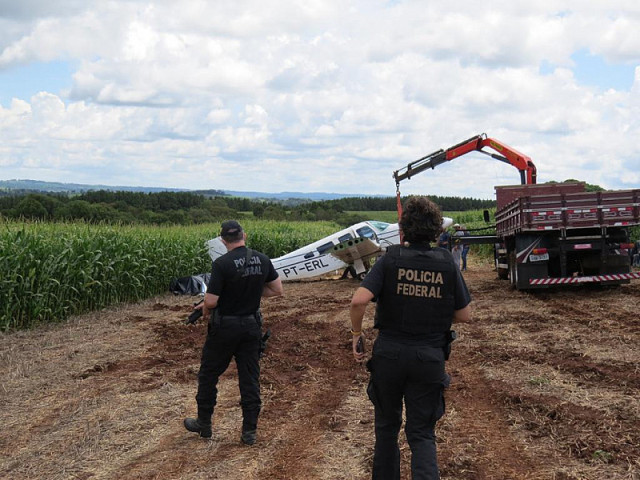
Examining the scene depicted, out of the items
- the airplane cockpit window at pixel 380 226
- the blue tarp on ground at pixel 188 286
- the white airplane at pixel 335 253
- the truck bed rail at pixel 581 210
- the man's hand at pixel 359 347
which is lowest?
the blue tarp on ground at pixel 188 286

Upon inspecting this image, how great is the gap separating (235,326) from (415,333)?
6.65 ft

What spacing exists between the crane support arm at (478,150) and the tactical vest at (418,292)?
48.4 ft

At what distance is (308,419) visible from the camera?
6293mm

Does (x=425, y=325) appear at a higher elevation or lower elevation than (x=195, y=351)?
higher

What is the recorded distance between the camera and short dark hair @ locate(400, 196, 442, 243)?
4223 millimetres

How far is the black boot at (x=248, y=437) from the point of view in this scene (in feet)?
18.6

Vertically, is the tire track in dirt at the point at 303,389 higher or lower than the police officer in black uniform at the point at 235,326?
lower

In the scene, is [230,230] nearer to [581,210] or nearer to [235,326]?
[235,326]

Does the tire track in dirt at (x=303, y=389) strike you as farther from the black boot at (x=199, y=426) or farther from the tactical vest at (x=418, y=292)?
the tactical vest at (x=418, y=292)

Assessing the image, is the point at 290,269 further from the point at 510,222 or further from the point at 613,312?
the point at 613,312

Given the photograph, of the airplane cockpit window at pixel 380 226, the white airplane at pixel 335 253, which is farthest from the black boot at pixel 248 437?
the airplane cockpit window at pixel 380 226

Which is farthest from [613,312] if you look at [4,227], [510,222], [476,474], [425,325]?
[4,227]

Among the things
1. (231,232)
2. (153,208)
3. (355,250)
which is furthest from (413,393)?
(153,208)

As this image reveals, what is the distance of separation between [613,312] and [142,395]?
8341 mm
